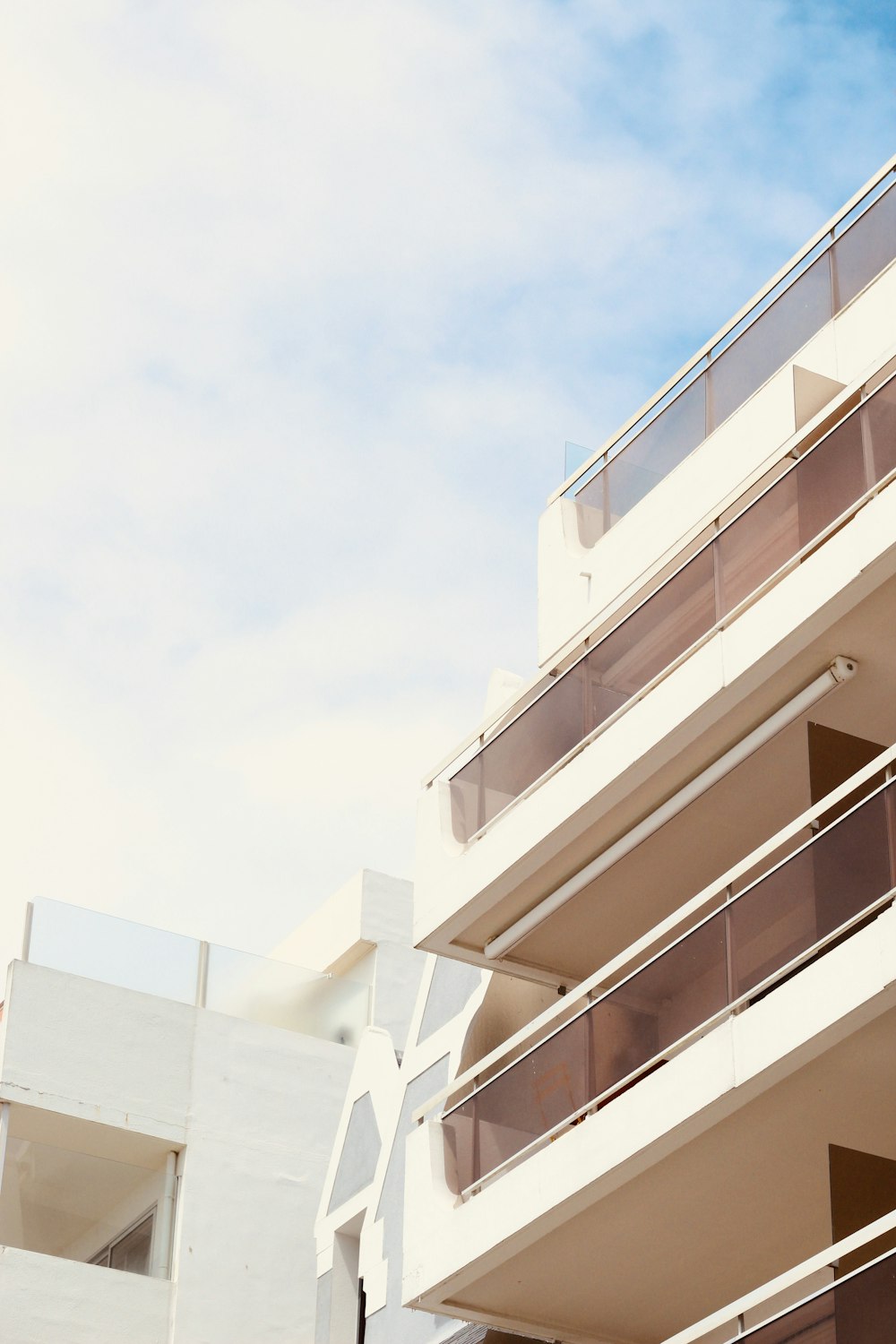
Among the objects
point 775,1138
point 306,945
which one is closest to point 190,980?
point 306,945

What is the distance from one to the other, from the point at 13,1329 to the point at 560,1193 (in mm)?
9045

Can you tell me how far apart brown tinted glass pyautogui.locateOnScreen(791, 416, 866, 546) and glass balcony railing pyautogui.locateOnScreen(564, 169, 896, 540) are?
2.12 meters

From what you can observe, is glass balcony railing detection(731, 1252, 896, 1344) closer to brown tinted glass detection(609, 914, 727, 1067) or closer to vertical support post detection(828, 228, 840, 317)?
brown tinted glass detection(609, 914, 727, 1067)

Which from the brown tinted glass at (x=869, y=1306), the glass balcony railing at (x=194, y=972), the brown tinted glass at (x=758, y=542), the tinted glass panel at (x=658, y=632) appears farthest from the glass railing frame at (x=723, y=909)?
the glass balcony railing at (x=194, y=972)

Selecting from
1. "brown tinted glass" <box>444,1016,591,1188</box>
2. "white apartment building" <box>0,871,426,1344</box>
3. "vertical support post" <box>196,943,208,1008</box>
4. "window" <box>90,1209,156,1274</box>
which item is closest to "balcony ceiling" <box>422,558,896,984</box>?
"brown tinted glass" <box>444,1016,591,1188</box>

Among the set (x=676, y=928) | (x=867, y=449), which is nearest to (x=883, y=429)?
(x=867, y=449)

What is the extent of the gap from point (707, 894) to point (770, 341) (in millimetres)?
4913

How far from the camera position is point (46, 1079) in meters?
22.5

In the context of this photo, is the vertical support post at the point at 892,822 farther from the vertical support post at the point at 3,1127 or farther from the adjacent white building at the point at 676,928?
the vertical support post at the point at 3,1127

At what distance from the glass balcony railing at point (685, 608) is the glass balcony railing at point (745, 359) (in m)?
2.06

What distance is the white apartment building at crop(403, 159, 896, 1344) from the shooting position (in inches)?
489

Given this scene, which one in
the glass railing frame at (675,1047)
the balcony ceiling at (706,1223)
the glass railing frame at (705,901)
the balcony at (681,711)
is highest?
the balcony at (681,711)

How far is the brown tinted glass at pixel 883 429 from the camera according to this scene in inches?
526

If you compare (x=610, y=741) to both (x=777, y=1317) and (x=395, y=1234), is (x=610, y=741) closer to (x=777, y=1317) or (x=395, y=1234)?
(x=777, y=1317)
